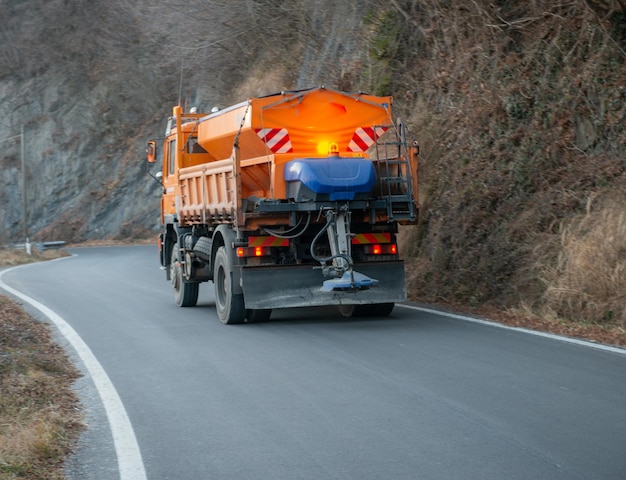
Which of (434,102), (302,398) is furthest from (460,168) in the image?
(302,398)

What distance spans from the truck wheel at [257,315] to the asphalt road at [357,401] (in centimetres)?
17

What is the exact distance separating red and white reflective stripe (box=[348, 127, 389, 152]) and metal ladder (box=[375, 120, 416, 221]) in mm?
592

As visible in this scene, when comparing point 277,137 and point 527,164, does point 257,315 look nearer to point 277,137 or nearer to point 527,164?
point 277,137

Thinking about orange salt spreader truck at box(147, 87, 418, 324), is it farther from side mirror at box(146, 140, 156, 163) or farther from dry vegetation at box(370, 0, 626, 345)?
side mirror at box(146, 140, 156, 163)

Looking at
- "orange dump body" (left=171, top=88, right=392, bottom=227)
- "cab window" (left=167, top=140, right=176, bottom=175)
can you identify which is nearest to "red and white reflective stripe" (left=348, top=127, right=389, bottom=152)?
"orange dump body" (left=171, top=88, right=392, bottom=227)

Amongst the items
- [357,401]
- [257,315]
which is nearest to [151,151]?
[257,315]

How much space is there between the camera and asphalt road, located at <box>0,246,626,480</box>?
20.1ft

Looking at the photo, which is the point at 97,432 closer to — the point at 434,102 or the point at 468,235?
the point at 468,235

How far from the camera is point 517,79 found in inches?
709

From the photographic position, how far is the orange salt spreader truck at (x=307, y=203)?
12789mm

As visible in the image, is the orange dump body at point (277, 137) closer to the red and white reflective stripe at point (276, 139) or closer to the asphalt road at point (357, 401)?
the red and white reflective stripe at point (276, 139)

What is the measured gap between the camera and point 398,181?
13398 mm

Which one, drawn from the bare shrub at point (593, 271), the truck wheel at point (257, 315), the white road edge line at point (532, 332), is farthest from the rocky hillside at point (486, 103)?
the truck wheel at point (257, 315)

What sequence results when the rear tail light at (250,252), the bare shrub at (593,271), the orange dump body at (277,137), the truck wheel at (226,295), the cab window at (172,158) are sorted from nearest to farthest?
the bare shrub at (593,271) → the orange dump body at (277,137) → the rear tail light at (250,252) → the truck wheel at (226,295) → the cab window at (172,158)
